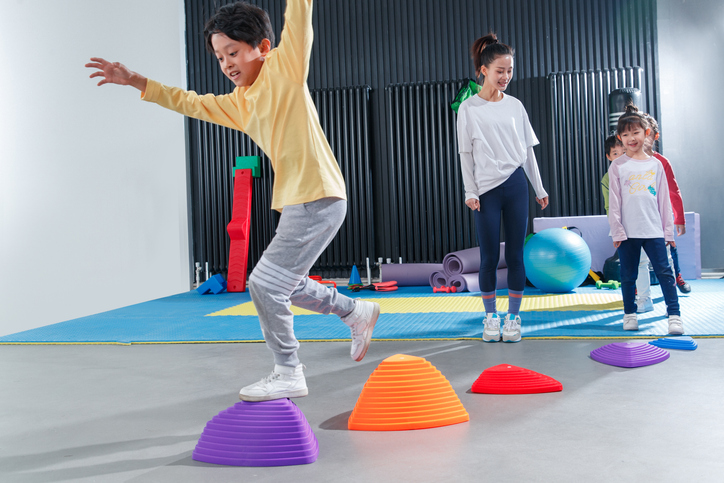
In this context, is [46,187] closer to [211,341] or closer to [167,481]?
[211,341]

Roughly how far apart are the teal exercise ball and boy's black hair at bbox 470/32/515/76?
2.19 meters

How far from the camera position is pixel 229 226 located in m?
6.36

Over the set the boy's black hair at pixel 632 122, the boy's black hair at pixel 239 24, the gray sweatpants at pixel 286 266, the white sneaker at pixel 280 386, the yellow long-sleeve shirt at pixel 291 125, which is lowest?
the white sneaker at pixel 280 386

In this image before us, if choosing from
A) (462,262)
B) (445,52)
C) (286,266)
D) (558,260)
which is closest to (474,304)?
(558,260)

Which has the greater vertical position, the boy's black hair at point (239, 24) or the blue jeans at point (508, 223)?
the boy's black hair at point (239, 24)

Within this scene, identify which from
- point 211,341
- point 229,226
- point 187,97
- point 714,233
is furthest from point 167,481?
point 714,233

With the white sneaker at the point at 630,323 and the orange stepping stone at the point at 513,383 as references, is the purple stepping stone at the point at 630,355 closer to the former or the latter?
the orange stepping stone at the point at 513,383

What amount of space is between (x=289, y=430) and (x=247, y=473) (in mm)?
135

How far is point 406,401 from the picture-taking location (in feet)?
5.31

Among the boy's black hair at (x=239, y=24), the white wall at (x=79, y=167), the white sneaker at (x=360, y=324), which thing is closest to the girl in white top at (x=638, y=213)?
the white sneaker at (x=360, y=324)

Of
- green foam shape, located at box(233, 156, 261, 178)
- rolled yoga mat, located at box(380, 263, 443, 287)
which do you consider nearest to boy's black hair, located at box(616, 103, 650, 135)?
rolled yoga mat, located at box(380, 263, 443, 287)

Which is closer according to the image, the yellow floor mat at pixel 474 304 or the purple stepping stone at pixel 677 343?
the purple stepping stone at pixel 677 343

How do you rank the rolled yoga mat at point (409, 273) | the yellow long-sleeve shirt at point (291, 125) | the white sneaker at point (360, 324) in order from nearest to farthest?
the yellow long-sleeve shirt at point (291, 125)
the white sneaker at point (360, 324)
the rolled yoga mat at point (409, 273)

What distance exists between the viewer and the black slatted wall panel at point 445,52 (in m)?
6.43
